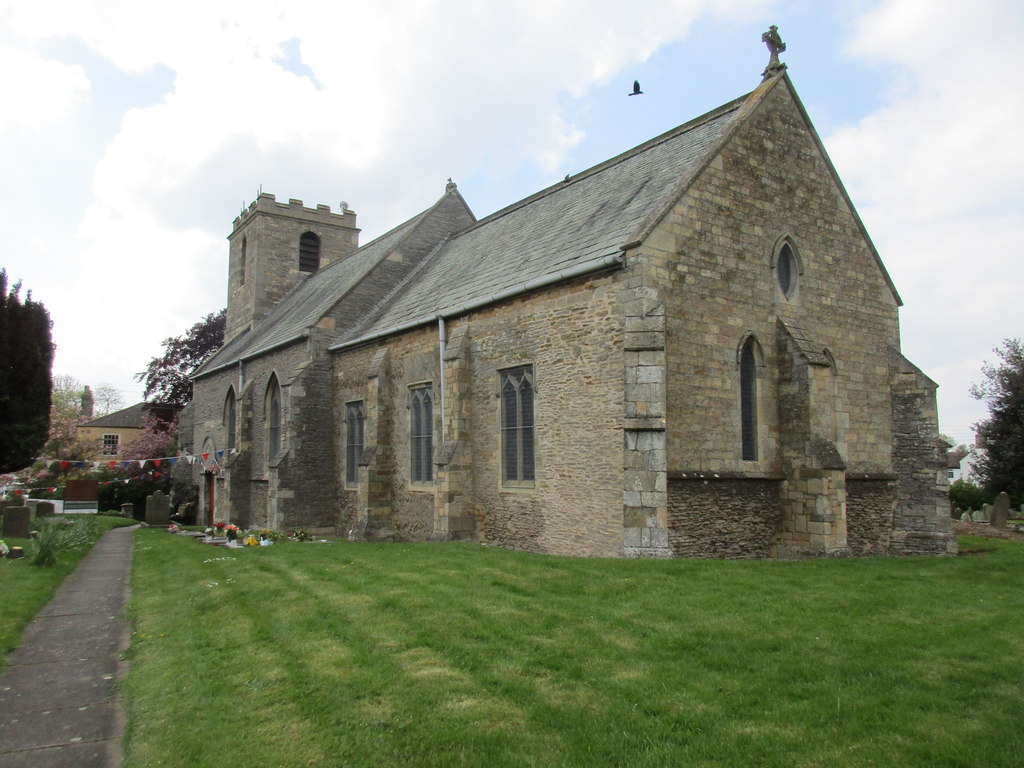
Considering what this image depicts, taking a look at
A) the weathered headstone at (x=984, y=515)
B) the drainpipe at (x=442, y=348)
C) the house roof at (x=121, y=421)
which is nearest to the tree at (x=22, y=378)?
the drainpipe at (x=442, y=348)

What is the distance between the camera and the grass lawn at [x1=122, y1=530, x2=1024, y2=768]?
16.5 ft

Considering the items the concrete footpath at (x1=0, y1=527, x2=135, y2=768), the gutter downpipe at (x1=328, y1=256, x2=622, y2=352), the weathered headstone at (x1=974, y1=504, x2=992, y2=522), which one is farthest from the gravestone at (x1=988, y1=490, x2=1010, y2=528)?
the concrete footpath at (x1=0, y1=527, x2=135, y2=768)

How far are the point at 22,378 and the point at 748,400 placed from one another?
65.0 feet

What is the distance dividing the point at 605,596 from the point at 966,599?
441 centimetres

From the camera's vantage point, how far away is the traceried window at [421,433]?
703 inches

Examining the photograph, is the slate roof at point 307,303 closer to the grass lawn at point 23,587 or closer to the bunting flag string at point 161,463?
the bunting flag string at point 161,463

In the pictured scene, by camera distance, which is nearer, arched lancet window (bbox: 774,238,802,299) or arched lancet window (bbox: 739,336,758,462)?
arched lancet window (bbox: 739,336,758,462)

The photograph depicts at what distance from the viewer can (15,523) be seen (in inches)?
688

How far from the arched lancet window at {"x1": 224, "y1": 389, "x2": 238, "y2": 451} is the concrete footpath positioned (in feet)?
58.0

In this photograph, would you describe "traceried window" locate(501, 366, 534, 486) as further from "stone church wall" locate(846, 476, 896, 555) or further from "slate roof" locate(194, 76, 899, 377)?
"stone church wall" locate(846, 476, 896, 555)

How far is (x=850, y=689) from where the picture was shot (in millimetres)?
5746

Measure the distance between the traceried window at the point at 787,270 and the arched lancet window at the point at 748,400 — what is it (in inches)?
69.0

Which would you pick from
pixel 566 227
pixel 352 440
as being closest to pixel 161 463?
pixel 352 440

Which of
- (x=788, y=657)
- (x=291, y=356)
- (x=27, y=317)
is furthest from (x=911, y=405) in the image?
(x=27, y=317)
